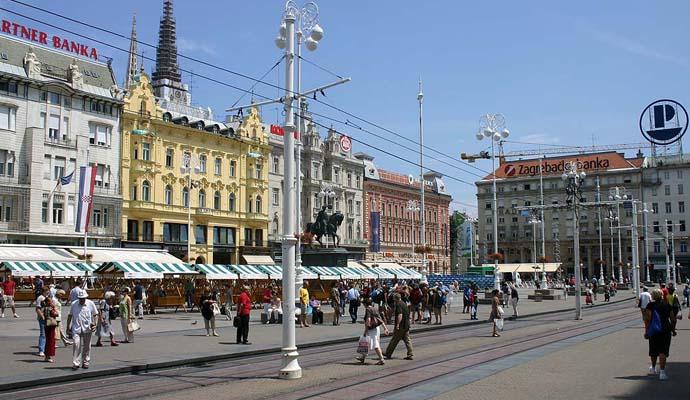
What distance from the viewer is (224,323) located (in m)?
29.8

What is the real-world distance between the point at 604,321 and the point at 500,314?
9.96m

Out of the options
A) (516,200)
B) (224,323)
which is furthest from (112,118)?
(516,200)

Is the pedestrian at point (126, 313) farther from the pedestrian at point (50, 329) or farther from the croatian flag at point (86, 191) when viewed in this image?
the croatian flag at point (86, 191)

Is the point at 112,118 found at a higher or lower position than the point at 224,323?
higher

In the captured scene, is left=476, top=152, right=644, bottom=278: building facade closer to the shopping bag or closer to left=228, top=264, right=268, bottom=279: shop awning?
left=228, top=264, right=268, bottom=279: shop awning

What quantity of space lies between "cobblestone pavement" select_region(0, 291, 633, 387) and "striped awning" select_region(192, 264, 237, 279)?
7702 mm

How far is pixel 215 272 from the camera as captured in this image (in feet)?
132

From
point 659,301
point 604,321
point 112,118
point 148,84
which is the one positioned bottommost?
point 604,321

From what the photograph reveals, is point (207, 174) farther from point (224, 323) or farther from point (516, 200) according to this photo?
point (516, 200)

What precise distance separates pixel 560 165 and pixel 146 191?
77.8 metres

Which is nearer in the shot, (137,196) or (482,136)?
(482,136)

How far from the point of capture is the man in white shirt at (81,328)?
1475cm

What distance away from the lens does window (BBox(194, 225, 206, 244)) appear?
6300cm

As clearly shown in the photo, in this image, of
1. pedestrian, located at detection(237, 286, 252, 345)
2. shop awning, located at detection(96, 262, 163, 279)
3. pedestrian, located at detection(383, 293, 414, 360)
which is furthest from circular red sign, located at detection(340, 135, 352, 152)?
pedestrian, located at detection(383, 293, 414, 360)
